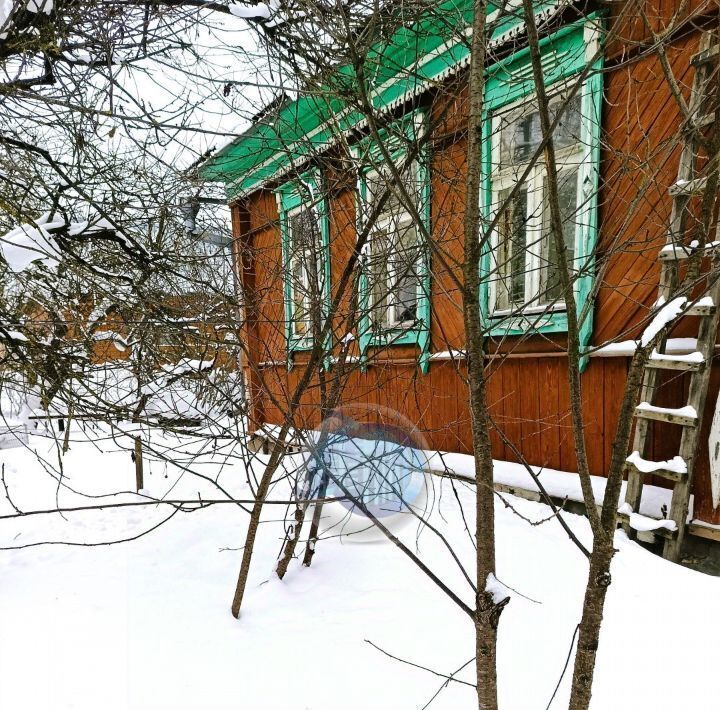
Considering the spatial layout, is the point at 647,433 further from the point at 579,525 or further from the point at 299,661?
the point at 299,661

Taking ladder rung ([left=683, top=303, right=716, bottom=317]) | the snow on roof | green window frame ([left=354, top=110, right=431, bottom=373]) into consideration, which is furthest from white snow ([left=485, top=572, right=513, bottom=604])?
the snow on roof

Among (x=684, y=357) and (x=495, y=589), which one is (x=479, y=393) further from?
(x=684, y=357)

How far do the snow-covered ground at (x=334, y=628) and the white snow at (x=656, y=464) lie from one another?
0.52 m

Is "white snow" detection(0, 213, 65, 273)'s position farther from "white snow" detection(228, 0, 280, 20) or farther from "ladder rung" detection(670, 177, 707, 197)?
"ladder rung" detection(670, 177, 707, 197)

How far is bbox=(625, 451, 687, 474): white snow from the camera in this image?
8.93 ft

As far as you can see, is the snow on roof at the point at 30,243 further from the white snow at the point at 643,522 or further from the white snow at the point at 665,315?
the white snow at the point at 643,522

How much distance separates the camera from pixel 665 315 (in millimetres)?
1076

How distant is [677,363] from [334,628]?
8.56 feet

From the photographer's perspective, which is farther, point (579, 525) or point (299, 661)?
point (579, 525)

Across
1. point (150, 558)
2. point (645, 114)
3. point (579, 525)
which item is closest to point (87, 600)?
point (150, 558)

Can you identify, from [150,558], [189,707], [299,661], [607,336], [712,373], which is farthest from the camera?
[150,558]

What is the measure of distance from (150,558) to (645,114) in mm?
5092

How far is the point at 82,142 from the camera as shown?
3406 millimetres

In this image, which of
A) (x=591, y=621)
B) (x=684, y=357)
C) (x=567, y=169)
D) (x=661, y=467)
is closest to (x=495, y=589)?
(x=591, y=621)
